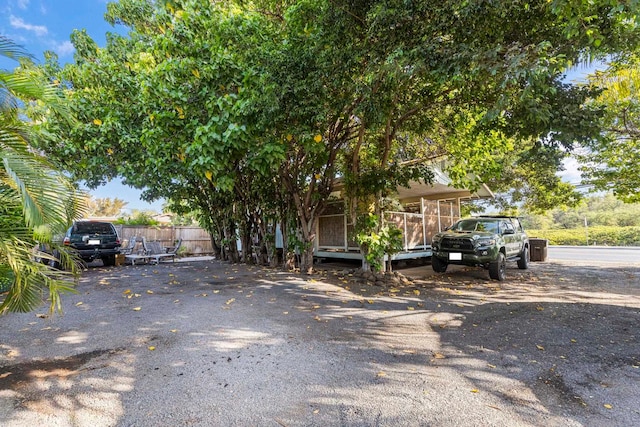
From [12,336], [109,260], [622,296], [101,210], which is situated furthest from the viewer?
[101,210]

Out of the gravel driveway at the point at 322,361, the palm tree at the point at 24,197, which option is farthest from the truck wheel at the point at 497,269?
the palm tree at the point at 24,197

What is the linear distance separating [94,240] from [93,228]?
1.40 ft

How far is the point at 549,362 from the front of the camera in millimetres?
3338

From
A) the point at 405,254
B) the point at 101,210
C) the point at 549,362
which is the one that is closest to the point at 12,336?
the point at 549,362

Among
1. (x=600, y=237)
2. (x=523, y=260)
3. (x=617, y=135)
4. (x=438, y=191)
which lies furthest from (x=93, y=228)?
(x=600, y=237)

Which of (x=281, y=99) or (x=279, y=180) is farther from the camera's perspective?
(x=279, y=180)

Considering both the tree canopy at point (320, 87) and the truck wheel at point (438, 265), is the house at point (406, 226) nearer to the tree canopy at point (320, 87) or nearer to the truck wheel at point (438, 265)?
the truck wheel at point (438, 265)

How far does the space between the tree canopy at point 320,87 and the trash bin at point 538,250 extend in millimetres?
6678

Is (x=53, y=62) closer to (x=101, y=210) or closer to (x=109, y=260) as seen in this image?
(x=109, y=260)

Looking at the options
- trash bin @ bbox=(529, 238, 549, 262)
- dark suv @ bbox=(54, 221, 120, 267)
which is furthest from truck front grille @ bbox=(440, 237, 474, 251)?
dark suv @ bbox=(54, 221, 120, 267)

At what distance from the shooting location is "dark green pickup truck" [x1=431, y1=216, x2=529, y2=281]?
8359 millimetres

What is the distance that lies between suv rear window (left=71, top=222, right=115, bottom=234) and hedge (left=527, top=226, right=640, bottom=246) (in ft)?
98.2

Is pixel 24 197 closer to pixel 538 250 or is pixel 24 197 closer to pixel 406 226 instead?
pixel 406 226

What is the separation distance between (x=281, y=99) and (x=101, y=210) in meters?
31.9
